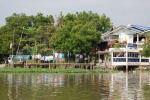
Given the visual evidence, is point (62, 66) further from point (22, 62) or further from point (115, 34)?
point (115, 34)

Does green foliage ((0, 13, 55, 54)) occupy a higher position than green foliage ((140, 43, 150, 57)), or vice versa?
green foliage ((0, 13, 55, 54))

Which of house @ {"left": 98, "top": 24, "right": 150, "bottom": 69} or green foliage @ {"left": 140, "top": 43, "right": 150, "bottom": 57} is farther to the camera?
house @ {"left": 98, "top": 24, "right": 150, "bottom": 69}

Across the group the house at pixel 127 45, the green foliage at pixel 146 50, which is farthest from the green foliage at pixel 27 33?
the green foliage at pixel 146 50

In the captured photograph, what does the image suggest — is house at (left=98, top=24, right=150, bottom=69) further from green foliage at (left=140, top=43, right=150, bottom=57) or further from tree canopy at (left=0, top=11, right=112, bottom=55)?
green foliage at (left=140, top=43, right=150, bottom=57)

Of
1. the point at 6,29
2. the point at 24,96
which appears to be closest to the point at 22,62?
the point at 6,29

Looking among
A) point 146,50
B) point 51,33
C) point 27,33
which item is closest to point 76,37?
point 51,33

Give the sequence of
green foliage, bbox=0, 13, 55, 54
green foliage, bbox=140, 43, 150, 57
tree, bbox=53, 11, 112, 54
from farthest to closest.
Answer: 1. green foliage, bbox=0, 13, 55, 54
2. tree, bbox=53, 11, 112, 54
3. green foliage, bbox=140, 43, 150, 57

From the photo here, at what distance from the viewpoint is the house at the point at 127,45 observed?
4153 cm

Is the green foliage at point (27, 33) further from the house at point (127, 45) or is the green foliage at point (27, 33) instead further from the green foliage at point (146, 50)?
the green foliage at point (146, 50)

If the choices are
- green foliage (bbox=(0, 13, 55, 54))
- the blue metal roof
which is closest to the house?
the blue metal roof

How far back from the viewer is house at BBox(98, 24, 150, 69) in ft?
136

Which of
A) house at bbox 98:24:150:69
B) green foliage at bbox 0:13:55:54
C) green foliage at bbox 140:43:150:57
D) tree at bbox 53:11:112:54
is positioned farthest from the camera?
green foliage at bbox 0:13:55:54

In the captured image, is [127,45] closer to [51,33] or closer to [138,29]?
[138,29]

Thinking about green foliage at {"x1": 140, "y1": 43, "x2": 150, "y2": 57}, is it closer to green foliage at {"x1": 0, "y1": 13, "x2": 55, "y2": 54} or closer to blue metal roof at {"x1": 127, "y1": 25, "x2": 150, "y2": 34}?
blue metal roof at {"x1": 127, "y1": 25, "x2": 150, "y2": 34}
